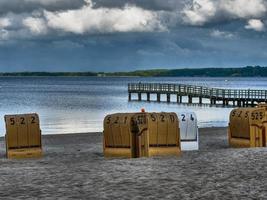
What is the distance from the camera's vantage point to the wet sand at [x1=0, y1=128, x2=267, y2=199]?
9492mm

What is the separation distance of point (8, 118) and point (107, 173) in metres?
5.96

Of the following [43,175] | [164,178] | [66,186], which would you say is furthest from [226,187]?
[43,175]

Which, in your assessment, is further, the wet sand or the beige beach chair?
the beige beach chair

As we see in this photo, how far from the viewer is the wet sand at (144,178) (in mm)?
9492

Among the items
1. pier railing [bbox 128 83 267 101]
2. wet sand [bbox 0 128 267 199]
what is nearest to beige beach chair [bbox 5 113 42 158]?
wet sand [bbox 0 128 267 199]

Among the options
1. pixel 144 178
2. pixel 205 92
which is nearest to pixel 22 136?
pixel 144 178

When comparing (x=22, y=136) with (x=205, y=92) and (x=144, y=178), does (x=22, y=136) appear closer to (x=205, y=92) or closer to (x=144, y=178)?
(x=144, y=178)

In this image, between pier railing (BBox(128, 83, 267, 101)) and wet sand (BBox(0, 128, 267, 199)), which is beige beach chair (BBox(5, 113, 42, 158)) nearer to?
wet sand (BBox(0, 128, 267, 199))

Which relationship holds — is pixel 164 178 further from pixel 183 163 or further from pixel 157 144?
pixel 157 144

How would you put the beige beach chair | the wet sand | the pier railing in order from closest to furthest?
the wet sand < the beige beach chair < the pier railing

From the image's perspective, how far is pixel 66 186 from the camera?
1036 cm

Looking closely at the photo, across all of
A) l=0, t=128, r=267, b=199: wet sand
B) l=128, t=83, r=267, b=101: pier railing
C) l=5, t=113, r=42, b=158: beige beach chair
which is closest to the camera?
l=0, t=128, r=267, b=199: wet sand

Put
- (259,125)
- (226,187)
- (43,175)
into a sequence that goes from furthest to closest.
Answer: (259,125) < (43,175) < (226,187)

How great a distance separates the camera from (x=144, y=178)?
1114 centimetres
